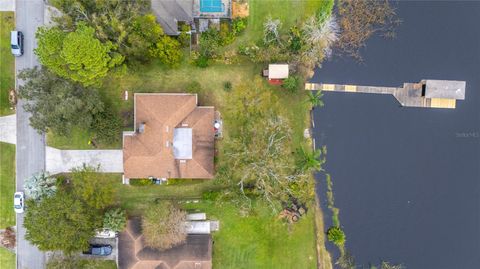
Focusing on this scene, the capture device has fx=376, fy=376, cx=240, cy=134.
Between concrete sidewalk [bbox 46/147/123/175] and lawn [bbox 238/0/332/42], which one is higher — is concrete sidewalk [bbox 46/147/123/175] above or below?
below

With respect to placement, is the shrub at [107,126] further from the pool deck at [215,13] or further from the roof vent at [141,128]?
the pool deck at [215,13]

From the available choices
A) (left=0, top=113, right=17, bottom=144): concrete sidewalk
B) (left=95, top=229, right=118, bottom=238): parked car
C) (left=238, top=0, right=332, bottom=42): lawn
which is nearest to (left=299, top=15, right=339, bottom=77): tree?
(left=238, top=0, right=332, bottom=42): lawn

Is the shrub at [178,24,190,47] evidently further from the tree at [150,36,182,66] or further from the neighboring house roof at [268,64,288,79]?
the neighboring house roof at [268,64,288,79]

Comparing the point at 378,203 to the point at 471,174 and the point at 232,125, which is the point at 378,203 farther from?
the point at 232,125

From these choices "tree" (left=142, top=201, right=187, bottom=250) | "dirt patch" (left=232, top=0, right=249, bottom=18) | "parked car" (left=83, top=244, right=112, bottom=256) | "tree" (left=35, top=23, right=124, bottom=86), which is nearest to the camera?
"tree" (left=35, top=23, right=124, bottom=86)

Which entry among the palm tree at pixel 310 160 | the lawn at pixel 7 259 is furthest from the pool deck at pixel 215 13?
the lawn at pixel 7 259

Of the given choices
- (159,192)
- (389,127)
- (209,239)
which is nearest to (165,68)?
(159,192)

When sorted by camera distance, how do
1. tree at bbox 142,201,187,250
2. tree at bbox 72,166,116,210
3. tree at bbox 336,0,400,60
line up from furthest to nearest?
tree at bbox 336,0,400,60 < tree at bbox 142,201,187,250 < tree at bbox 72,166,116,210
